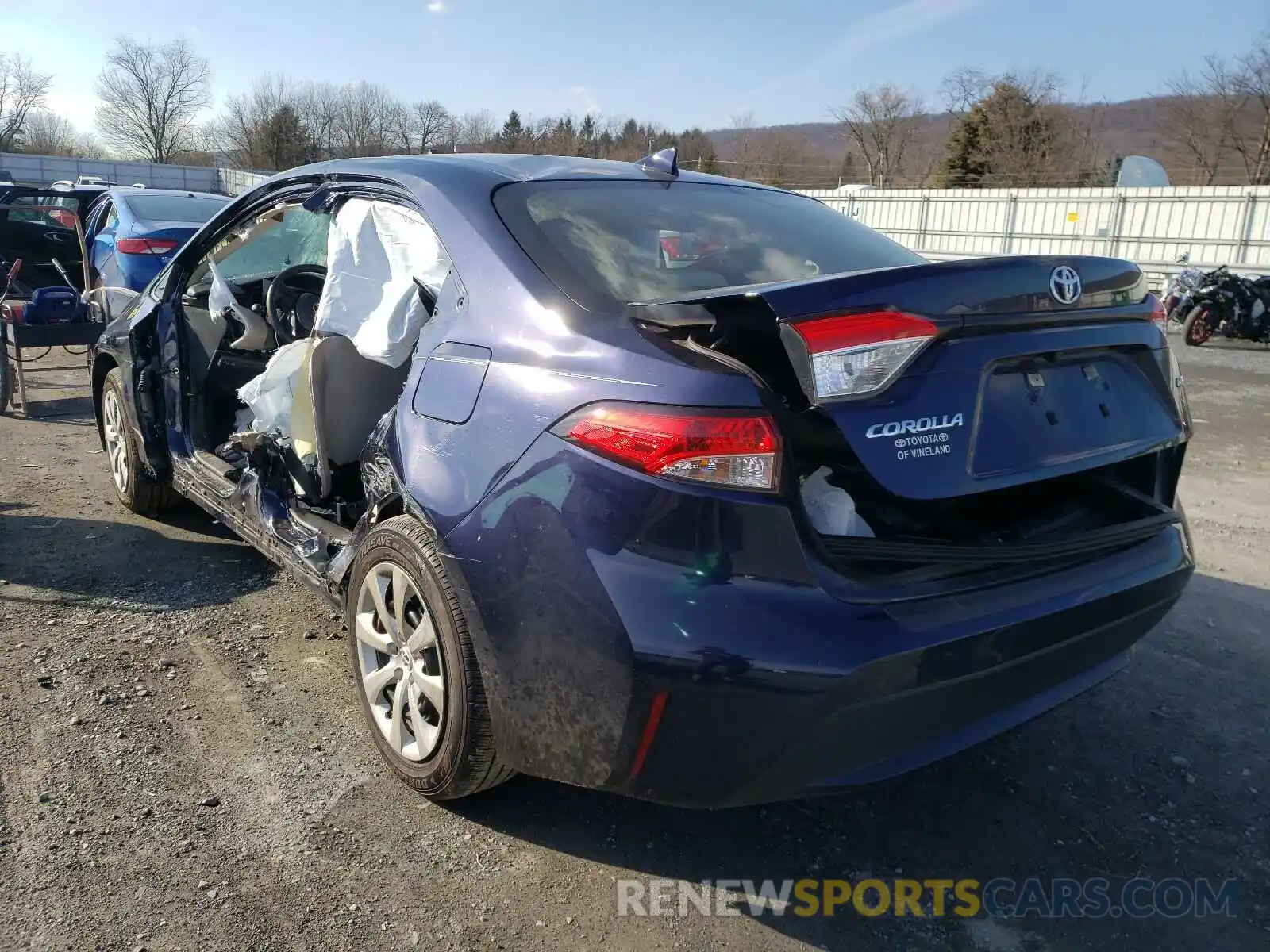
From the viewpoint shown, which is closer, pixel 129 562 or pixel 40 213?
pixel 129 562

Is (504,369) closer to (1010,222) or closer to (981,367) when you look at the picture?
(981,367)

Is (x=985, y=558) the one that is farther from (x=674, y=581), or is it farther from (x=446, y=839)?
(x=446, y=839)

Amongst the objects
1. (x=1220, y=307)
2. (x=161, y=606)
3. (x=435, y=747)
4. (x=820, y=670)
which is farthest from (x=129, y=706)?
(x=1220, y=307)

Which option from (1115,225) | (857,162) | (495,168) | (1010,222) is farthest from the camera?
(857,162)

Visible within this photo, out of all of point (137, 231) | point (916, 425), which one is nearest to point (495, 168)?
point (916, 425)

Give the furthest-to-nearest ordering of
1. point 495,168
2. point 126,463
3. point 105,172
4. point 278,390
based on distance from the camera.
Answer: point 105,172, point 126,463, point 278,390, point 495,168

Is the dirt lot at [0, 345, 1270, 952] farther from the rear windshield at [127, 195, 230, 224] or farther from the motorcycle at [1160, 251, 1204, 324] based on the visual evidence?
the motorcycle at [1160, 251, 1204, 324]

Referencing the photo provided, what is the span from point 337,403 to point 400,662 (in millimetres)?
1163

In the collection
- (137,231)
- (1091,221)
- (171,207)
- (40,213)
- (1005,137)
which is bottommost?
(137,231)

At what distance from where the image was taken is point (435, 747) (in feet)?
8.22

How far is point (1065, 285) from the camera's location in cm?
232

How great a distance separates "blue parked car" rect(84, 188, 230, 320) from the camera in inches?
380

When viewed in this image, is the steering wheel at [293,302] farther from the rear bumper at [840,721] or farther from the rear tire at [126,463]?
the rear bumper at [840,721]

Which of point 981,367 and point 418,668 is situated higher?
point 981,367
